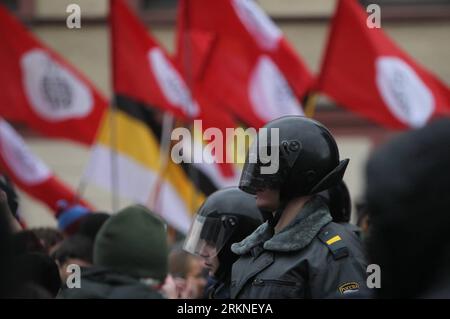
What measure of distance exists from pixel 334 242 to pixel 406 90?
5.41 m

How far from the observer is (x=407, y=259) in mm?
2260

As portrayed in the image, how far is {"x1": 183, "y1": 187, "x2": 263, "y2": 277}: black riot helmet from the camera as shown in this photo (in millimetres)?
4582

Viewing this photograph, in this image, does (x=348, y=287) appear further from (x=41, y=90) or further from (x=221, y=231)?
(x=41, y=90)

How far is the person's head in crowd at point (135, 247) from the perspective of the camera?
4.58 meters

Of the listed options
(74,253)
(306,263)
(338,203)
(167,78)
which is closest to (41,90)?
(167,78)

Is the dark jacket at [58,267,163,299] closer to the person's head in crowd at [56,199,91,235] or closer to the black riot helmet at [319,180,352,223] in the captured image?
the black riot helmet at [319,180,352,223]

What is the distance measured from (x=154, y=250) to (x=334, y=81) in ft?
16.1

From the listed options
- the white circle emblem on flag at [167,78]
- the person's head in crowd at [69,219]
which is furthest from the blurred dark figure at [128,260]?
the white circle emblem on flag at [167,78]

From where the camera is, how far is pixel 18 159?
937cm

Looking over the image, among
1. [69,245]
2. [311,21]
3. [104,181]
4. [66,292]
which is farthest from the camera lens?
[311,21]

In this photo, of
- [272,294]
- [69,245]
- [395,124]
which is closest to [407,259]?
[272,294]

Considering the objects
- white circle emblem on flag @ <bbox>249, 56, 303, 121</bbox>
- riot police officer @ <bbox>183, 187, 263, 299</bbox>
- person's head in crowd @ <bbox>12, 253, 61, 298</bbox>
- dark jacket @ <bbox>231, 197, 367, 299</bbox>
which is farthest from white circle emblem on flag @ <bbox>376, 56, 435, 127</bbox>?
person's head in crowd @ <bbox>12, 253, 61, 298</bbox>

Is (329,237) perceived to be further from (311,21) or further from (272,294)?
(311,21)

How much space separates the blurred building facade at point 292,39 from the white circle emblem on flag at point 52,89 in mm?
5374
